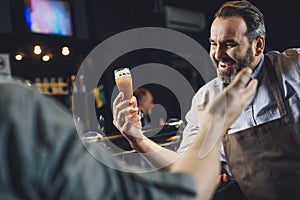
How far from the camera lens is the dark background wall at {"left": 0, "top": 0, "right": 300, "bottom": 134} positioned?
208 inches

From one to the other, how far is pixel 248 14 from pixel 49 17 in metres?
3.87

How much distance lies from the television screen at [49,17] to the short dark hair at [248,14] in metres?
3.55

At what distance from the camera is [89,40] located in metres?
5.91

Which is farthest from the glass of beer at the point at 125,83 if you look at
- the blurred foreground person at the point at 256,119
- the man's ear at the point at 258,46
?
the man's ear at the point at 258,46

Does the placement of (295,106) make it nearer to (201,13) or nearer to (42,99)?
(42,99)

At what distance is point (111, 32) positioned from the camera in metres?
6.55

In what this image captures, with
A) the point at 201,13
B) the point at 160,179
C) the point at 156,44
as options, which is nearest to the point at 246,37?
the point at 160,179

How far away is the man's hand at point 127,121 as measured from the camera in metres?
1.68

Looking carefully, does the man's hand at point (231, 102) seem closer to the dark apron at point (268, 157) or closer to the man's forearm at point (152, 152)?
the man's forearm at point (152, 152)

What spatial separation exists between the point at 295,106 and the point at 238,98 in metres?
1.44

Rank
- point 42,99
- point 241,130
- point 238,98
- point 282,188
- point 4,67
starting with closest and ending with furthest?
point 42,99, point 238,98, point 282,188, point 241,130, point 4,67

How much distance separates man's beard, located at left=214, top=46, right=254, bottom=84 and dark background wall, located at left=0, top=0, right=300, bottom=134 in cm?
349

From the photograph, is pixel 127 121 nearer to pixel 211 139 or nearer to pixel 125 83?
pixel 125 83

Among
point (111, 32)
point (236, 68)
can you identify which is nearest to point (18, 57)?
point (111, 32)
